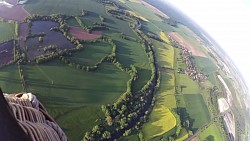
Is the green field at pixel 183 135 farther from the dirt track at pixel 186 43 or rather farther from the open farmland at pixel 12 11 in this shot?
the open farmland at pixel 12 11

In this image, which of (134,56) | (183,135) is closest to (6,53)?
(134,56)

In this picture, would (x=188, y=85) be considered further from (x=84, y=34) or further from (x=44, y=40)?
(x=44, y=40)

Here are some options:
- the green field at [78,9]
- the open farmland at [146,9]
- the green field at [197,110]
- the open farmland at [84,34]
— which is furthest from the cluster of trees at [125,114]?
the open farmland at [146,9]

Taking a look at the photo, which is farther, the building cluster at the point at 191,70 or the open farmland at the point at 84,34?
the open farmland at the point at 84,34

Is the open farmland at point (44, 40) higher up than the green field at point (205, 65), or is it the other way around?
the open farmland at point (44, 40)

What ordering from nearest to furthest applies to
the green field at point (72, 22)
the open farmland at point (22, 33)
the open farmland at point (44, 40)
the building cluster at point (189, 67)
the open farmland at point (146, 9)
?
the open farmland at point (22, 33) → the open farmland at point (44, 40) → the building cluster at point (189, 67) → the green field at point (72, 22) → the open farmland at point (146, 9)
